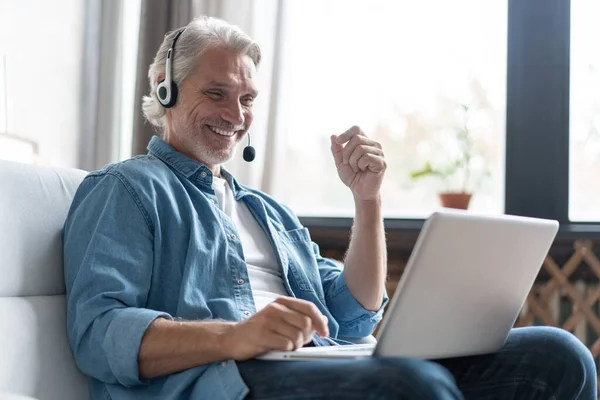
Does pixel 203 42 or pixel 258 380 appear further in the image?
pixel 203 42

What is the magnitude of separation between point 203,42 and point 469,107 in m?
1.33

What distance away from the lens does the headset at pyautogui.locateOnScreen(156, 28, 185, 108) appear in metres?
1.49

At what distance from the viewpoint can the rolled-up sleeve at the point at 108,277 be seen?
3.60 feet

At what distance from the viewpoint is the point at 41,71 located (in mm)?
2469

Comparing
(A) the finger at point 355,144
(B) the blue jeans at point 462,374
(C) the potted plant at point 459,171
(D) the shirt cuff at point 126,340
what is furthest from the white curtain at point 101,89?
(B) the blue jeans at point 462,374

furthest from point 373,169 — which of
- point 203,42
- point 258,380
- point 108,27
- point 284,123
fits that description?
point 108,27

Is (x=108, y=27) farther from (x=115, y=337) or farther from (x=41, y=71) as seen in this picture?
(x=115, y=337)

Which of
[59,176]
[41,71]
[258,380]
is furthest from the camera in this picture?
[41,71]

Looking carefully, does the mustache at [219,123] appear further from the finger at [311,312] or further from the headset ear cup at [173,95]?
the finger at [311,312]

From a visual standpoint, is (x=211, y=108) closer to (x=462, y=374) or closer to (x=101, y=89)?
(x=462, y=374)

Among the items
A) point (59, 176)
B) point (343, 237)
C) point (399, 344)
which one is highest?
point (59, 176)

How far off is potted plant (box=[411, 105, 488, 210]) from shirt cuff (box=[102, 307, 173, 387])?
1545 millimetres

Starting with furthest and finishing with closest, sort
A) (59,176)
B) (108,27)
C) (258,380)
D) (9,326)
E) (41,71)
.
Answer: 1. (108,27)
2. (41,71)
3. (59,176)
4. (9,326)
5. (258,380)

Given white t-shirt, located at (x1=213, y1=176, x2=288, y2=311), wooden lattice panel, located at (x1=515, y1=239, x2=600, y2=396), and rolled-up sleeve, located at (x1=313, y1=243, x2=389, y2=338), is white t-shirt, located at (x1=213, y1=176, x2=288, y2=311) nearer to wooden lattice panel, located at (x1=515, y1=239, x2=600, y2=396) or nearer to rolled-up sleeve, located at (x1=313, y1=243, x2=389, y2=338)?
rolled-up sleeve, located at (x1=313, y1=243, x2=389, y2=338)
